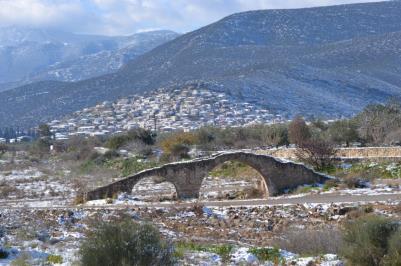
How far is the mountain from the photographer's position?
113500 mm

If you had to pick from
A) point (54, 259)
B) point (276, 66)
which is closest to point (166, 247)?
point (54, 259)

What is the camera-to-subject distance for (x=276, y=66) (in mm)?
117938

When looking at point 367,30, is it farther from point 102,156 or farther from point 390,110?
point 102,156

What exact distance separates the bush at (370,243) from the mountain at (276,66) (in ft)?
299

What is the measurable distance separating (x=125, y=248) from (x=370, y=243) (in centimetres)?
466

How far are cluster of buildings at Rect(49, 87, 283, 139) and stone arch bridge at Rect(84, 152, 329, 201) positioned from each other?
238 ft

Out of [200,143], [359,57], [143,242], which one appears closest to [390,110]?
[200,143]

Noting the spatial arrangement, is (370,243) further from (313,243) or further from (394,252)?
(313,243)

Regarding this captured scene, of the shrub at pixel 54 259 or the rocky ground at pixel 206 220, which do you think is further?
the rocky ground at pixel 206 220

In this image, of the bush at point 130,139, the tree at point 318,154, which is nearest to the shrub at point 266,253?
the tree at point 318,154

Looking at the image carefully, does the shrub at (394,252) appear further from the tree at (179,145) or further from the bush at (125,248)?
the tree at (179,145)

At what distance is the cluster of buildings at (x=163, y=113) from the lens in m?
110

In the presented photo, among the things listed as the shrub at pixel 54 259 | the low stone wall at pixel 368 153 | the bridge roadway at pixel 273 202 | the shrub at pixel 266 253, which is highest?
the low stone wall at pixel 368 153

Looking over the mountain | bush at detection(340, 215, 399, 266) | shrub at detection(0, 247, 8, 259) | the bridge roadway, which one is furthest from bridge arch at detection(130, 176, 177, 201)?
the mountain
